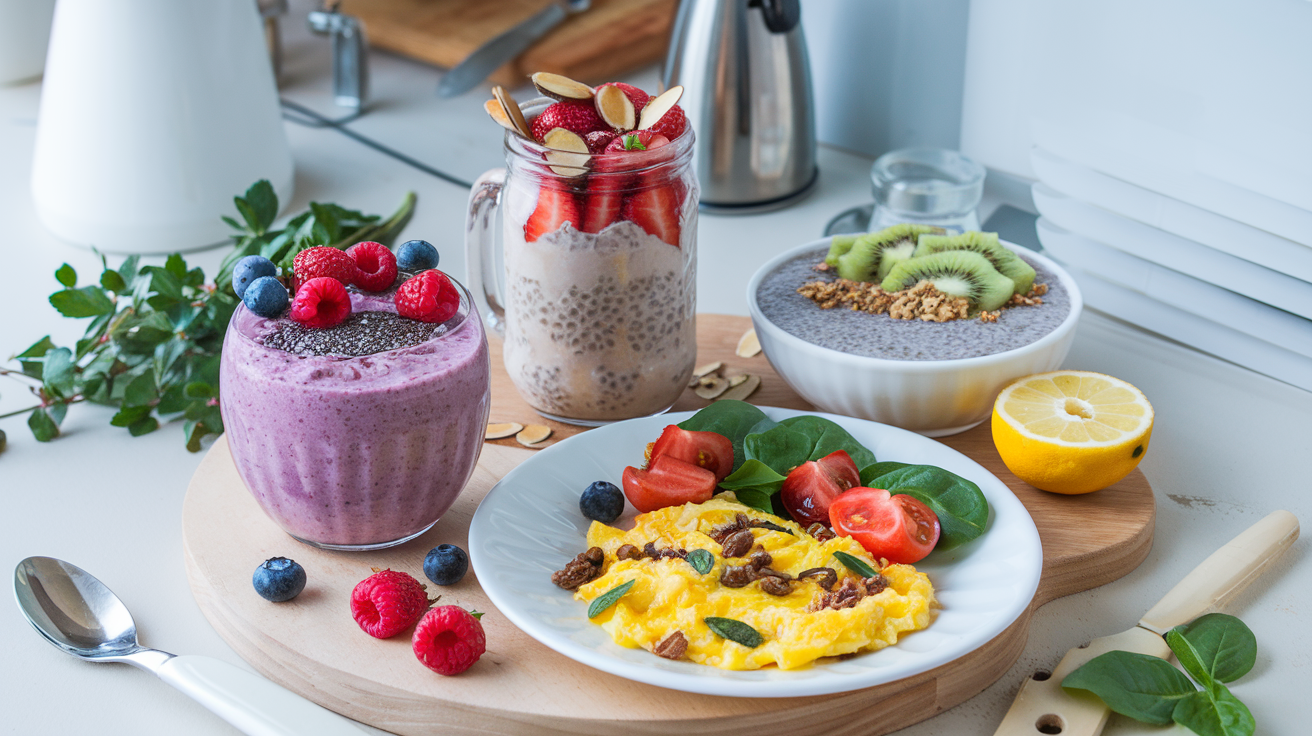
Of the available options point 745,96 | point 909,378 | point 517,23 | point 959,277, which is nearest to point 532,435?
point 909,378

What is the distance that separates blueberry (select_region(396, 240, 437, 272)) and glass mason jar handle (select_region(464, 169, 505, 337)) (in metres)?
0.14

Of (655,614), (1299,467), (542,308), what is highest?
(542,308)

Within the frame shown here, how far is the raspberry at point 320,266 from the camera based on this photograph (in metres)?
1.03

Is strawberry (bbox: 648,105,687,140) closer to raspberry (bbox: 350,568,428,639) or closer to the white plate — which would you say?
the white plate

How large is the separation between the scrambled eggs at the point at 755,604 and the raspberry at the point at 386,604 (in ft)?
0.49

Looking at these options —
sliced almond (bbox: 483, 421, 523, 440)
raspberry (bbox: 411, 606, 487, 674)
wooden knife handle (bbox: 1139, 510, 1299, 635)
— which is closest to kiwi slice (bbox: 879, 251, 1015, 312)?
wooden knife handle (bbox: 1139, 510, 1299, 635)

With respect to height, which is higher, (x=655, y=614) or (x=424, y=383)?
(x=424, y=383)

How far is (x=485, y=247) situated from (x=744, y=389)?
14.3 inches

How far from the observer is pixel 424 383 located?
3.23 ft

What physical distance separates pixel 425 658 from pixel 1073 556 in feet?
2.00

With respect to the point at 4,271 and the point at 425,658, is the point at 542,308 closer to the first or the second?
the point at 425,658

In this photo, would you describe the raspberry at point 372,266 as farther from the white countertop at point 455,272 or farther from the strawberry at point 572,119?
the white countertop at point 455,272

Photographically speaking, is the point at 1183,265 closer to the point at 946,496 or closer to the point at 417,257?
the point at 946,496

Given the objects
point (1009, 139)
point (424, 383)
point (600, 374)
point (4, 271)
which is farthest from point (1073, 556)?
point (4, 271)
